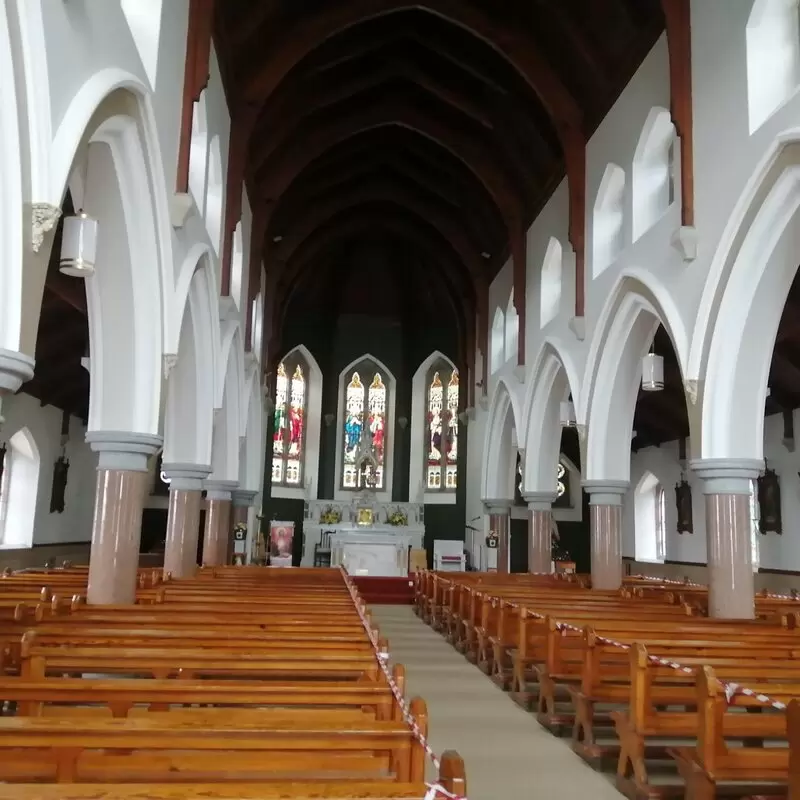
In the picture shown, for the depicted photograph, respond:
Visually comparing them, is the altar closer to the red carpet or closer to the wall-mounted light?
the red carpet

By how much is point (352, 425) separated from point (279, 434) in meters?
2.51

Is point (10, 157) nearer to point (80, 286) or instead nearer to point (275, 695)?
point (275, 695)

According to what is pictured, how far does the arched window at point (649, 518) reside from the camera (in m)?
24.5

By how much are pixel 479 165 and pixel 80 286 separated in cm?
939

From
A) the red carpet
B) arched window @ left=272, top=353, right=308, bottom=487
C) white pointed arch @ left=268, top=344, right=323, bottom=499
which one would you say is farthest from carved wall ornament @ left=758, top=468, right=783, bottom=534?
arched window @ left=272, top=353, right=308, bottom=487

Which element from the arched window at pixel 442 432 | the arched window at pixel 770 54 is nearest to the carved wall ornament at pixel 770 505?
the arched window at pixel 770 54

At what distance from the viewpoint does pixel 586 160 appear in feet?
49.3

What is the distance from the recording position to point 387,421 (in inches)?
1125

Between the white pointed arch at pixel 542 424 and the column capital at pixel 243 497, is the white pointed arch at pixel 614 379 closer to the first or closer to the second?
the white pointed arch at pixel 542 424

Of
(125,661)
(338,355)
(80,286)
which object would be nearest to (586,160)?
(80,286)

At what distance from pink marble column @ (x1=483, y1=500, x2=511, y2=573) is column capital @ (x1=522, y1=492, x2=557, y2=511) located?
4030 millimetres

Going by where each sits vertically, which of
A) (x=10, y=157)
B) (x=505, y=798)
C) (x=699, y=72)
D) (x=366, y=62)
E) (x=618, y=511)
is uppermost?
(x=366, y=62)

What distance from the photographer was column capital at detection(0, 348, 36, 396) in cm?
507

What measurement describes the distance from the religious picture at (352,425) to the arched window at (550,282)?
1203 cm
